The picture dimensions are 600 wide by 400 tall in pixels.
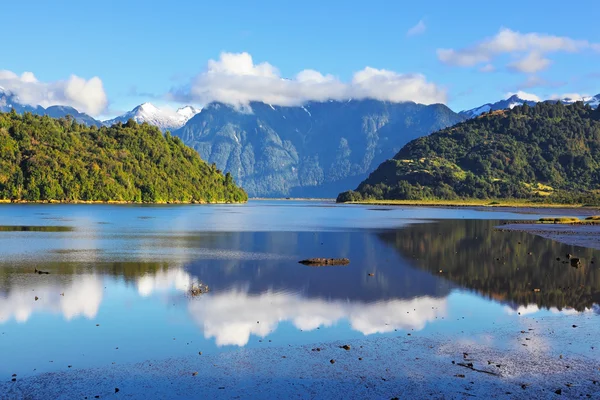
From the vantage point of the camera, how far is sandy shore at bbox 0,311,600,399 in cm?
2427

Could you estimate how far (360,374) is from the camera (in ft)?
87.6

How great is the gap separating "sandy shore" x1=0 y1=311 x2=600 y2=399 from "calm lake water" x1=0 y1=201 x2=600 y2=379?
181 cm

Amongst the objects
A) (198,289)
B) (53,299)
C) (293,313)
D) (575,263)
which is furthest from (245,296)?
(575,263)

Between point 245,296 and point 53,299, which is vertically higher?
point 53,299

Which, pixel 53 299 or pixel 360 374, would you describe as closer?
pixel 360 374

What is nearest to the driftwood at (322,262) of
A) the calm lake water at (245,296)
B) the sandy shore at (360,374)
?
the calm lake water at (245,296)

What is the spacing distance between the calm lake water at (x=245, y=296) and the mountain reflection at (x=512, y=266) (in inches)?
7.4

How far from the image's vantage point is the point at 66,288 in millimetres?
47750

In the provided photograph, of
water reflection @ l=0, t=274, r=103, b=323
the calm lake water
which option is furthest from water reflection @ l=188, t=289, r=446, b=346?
water reflection @ l=0, t=274, r=103, b=323

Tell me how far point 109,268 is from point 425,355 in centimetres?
4073

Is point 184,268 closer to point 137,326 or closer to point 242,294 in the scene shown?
point 242,294

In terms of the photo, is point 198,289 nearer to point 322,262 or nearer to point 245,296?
point 245,296

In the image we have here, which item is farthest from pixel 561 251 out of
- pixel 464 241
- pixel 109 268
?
pixel 109 268

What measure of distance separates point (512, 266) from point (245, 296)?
112 feet
